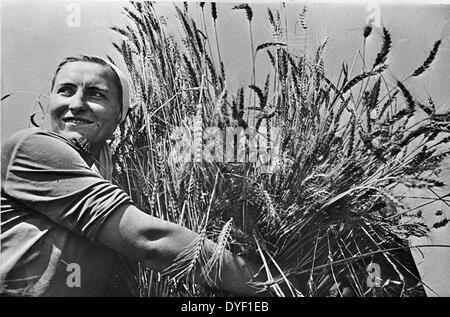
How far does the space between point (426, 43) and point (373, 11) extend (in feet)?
0.94

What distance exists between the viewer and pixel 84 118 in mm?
2900

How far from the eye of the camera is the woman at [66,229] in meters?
2.74

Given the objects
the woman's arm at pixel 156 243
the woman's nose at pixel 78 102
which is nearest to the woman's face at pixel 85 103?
the woman's nose at pixel 78 102

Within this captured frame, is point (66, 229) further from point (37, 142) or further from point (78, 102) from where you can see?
point (78, 102)

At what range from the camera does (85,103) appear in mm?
2910

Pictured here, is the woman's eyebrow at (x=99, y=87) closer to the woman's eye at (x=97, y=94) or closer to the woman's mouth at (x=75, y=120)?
the woman's eye at (x=97, y=94)

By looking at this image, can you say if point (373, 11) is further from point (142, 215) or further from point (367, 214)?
point (142, 215)

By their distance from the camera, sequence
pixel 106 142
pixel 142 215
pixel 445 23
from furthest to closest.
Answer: pixel 445 23
pixel 106 142
pixel 142 215

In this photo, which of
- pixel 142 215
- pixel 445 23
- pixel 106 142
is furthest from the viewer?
pixel 445 23

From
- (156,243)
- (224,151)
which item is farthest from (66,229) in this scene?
(224,151)

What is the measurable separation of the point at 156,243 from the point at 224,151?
19.1 inches

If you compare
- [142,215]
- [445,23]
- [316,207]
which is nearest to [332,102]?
[316,207]
